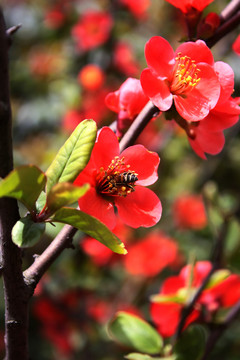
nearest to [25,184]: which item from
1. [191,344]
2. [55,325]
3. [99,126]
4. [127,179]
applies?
[127,179]

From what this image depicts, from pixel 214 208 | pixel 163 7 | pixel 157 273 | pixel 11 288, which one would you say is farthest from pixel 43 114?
pixel 11 288

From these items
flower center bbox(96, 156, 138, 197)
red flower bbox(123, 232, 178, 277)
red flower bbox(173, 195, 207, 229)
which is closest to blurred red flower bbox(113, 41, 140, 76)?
red flower bbox(173, 195, 207, 229)

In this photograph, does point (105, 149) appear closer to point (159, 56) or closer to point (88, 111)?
point (159, 56)

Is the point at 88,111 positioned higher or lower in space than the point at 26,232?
lower

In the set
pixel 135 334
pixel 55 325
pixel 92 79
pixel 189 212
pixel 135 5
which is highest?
pixel 135 334

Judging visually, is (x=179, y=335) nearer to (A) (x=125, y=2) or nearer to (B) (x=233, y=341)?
(B) (x=233, y=341)
